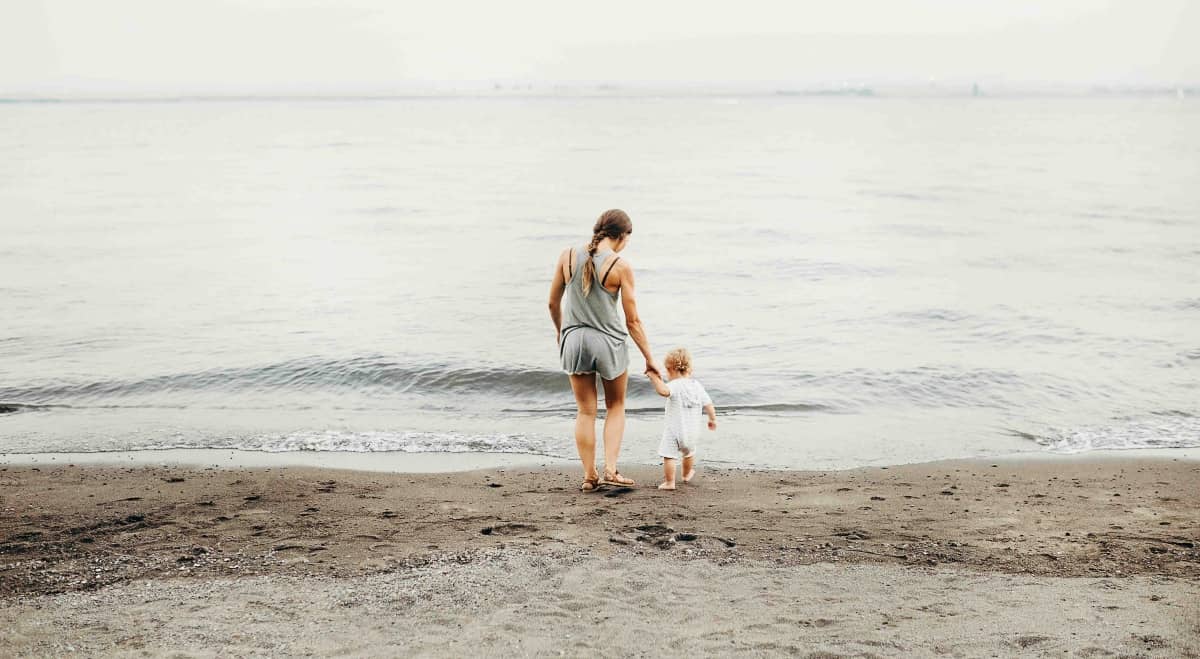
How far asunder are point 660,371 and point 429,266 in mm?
15892

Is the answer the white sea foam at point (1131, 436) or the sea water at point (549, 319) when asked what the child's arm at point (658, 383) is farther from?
the white sea foam at point (1131, 436)

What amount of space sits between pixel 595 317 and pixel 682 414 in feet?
3.34

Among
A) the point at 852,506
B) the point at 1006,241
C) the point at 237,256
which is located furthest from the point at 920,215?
the point at 852,506

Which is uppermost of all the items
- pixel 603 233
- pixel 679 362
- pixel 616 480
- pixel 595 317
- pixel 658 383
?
pixel 603 233

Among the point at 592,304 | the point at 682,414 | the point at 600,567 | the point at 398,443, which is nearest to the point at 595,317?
the point at 592,304

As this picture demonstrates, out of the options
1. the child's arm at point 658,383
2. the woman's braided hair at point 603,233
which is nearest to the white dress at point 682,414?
the child's arm at point 658,383

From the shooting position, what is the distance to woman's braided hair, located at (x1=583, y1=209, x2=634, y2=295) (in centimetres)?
641

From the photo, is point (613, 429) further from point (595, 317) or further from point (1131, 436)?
point (1131, 436)

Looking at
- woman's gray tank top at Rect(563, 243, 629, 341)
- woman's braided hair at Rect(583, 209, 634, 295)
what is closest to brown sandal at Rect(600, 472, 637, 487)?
woman's gray tank top at Rect(563, 243, 629, 341)

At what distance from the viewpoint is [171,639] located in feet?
15.0

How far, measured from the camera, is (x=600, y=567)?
211 inches

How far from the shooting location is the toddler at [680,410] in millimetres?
7070

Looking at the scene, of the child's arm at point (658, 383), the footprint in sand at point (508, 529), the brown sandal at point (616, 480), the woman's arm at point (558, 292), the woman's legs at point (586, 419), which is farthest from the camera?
the brown sandal at point (616, 480)

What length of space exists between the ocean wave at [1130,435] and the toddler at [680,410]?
3.87 m
